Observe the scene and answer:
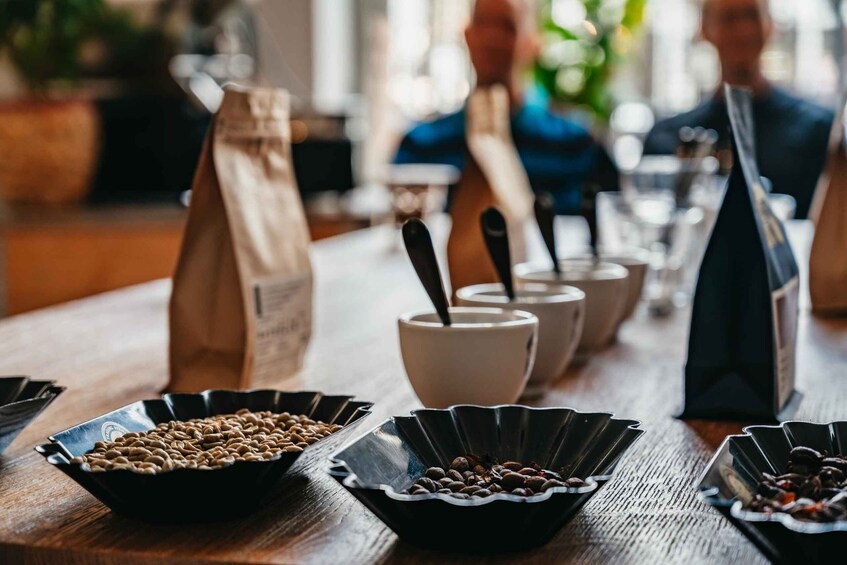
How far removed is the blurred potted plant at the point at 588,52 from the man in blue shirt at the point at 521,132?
1566mm

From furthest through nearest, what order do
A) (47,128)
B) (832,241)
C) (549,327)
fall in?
(47,128), (832,241), (549,327)

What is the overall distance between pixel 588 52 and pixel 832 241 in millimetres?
3755

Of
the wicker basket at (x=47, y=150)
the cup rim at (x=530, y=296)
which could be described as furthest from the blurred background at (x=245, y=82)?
the cup rim at (x=530, y=296)

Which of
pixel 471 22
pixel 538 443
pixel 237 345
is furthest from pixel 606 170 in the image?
pixel 538 443

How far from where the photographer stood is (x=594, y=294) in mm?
1091

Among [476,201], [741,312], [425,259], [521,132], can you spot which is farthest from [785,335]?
[521,132]

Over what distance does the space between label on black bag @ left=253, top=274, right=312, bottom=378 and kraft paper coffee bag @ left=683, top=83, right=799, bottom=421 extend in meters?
0.37

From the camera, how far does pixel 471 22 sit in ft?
7.48

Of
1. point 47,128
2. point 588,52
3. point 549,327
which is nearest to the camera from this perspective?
point 549,327

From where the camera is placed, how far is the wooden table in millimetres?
565

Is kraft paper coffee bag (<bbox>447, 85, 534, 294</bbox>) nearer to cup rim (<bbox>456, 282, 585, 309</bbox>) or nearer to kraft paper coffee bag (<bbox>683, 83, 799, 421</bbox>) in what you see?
cup rim (<bbox>456, 282, 585, 309</bbox>)

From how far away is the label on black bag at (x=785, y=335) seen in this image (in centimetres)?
86

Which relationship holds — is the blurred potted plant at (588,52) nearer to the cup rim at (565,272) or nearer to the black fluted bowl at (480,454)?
the cup rim at (565,272)

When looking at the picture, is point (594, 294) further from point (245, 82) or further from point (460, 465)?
point (245, 82)
